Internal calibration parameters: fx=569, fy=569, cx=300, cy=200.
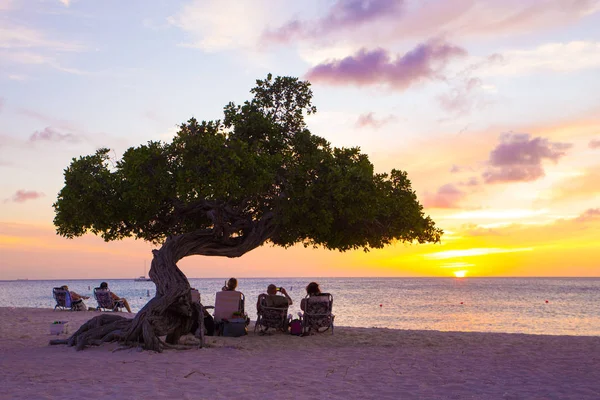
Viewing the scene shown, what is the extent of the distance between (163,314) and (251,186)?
3.49 metres

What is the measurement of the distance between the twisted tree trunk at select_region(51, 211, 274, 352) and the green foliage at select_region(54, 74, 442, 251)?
850 mm

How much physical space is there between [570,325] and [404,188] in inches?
977

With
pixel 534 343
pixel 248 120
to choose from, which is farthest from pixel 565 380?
pixel 248 120

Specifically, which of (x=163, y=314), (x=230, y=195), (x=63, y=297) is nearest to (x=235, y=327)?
(x=163, y=314)

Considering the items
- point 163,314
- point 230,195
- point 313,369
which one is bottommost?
point 313,369

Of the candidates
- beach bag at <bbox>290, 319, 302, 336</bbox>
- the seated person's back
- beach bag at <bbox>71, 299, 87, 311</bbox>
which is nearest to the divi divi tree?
the seated person's back

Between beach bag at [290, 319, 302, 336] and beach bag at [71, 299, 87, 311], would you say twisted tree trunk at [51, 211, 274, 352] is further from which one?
beach bag at [71, 299, 87, 311]

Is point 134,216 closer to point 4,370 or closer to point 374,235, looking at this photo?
point 4,370

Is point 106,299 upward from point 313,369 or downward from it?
upward

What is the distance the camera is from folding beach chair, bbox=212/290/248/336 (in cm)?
1511

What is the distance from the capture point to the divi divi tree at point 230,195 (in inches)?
492

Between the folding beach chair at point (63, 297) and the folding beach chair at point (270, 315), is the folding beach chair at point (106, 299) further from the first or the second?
the folding beach chair at point (270, 315)

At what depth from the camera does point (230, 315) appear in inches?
607

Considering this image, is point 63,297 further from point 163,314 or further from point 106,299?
point 163,314
